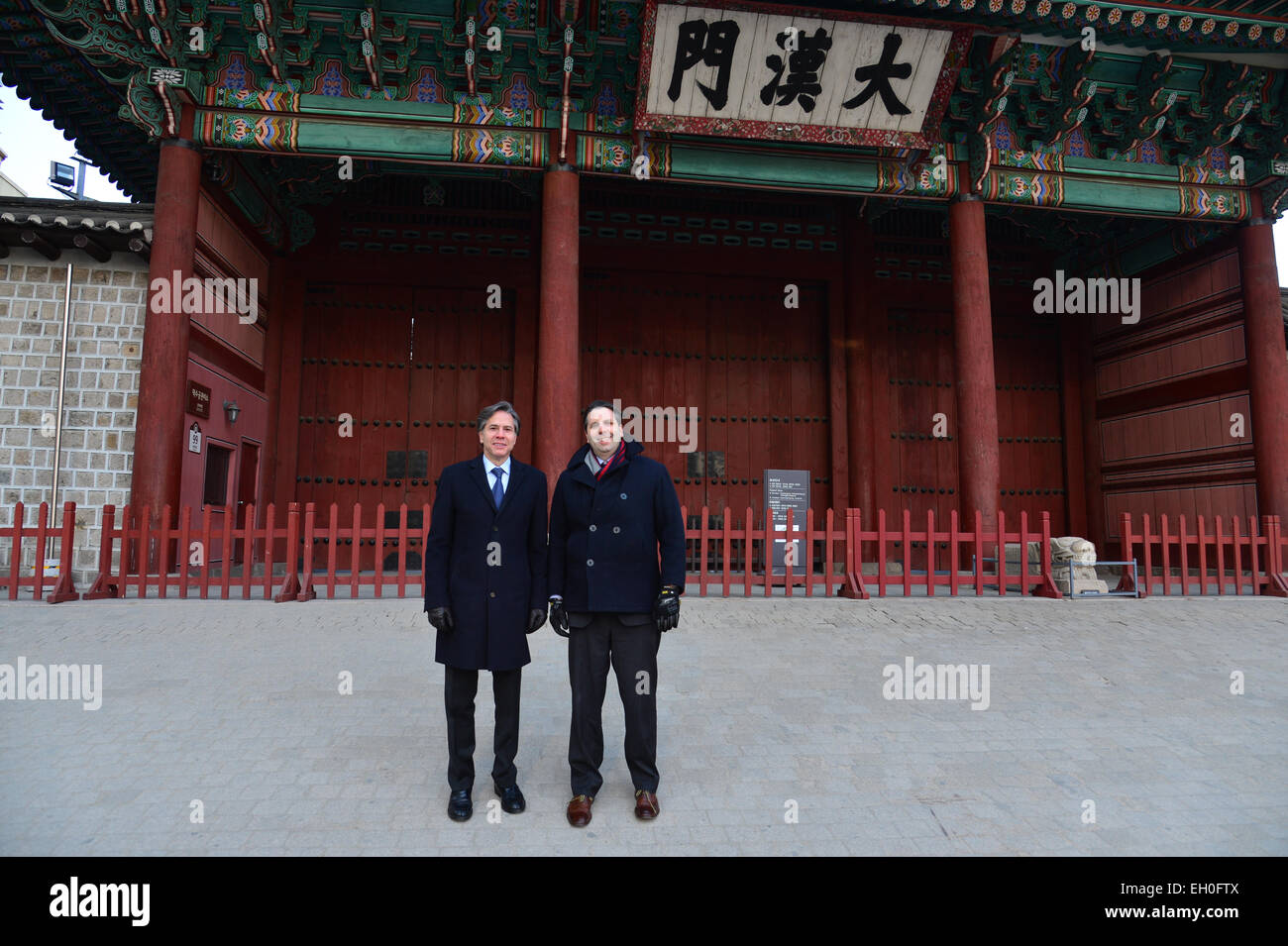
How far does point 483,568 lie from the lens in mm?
3047

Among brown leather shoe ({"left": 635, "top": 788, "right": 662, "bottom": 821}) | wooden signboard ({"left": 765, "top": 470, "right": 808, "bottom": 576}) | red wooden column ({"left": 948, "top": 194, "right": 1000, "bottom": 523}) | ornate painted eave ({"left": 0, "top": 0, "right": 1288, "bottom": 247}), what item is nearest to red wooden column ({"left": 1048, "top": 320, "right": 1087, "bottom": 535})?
ornate painted eave ({"left": 0, "top": 0, "right": 1288, "bottom": 247})

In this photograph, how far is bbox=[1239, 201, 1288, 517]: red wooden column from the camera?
9.66 metres

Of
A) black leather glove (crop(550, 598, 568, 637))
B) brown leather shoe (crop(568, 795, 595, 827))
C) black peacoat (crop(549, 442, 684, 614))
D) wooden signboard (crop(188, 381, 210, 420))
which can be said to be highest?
wooden signboard (crop(188, 381, 210, 420))

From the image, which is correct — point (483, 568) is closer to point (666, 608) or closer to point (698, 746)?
point (666, 608)

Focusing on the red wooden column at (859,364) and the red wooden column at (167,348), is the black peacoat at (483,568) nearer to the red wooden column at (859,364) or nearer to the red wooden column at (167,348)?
the red wooden column at (167,348)

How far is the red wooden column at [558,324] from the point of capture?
843 cm

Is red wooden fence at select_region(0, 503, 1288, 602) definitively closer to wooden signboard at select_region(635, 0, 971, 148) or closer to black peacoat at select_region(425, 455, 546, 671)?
black peacoat at select_region(425, 455, 546, 671)

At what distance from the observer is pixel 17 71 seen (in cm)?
877

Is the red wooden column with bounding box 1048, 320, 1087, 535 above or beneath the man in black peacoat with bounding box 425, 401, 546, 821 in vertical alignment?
above

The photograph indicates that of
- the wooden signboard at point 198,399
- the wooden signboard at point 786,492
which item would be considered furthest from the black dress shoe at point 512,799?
the wooden signboard at point 198,399

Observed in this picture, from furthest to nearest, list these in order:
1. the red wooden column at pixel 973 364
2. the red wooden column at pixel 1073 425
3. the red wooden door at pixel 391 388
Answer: the red wooden column at pixel 1073 425 < the red wooden door at pixel 391 388 < the red wooden column at pixel 973 364

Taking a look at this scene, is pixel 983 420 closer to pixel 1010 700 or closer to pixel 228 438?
pixel 1010 700

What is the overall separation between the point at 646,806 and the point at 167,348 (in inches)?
304

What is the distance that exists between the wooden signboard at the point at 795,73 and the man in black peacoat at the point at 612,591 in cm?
679
